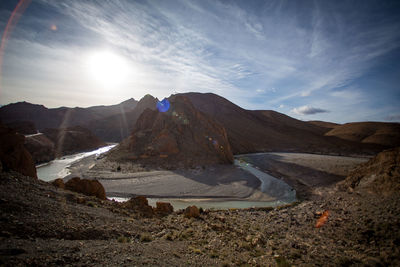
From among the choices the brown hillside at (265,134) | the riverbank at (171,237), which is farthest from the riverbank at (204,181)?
the brown hillside at (265,134)

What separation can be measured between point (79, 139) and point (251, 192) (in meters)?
52.3

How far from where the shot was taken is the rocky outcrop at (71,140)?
45.4m

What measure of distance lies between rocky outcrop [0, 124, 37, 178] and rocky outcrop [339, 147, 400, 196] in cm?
1930

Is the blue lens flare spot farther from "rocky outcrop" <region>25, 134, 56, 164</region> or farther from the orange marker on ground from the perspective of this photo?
the orange marker on ground

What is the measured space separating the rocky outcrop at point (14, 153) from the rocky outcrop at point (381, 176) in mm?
19302

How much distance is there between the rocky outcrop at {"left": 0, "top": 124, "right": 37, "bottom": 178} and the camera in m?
8.14

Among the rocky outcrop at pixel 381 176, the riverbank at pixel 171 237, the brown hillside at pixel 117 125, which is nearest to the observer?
the riverbank at pixel 171 237

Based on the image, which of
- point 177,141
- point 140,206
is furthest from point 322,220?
point 177,141

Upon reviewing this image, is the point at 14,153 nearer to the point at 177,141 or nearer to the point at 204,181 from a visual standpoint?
the point at 204,181

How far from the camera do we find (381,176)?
10977 millimetres

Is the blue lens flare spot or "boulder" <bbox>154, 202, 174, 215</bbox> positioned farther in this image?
the blue lens flare spot

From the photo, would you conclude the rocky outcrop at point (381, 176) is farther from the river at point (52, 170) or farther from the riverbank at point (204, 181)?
the river at point (52, 170)

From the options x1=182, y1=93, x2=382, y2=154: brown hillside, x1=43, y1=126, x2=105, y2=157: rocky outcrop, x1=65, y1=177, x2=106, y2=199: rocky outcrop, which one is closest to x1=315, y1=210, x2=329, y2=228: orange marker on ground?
x1=65, y1=177, x2=106, y2=199: rocky outcrop

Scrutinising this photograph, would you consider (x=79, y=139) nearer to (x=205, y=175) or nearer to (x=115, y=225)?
(x=205, y=175)
